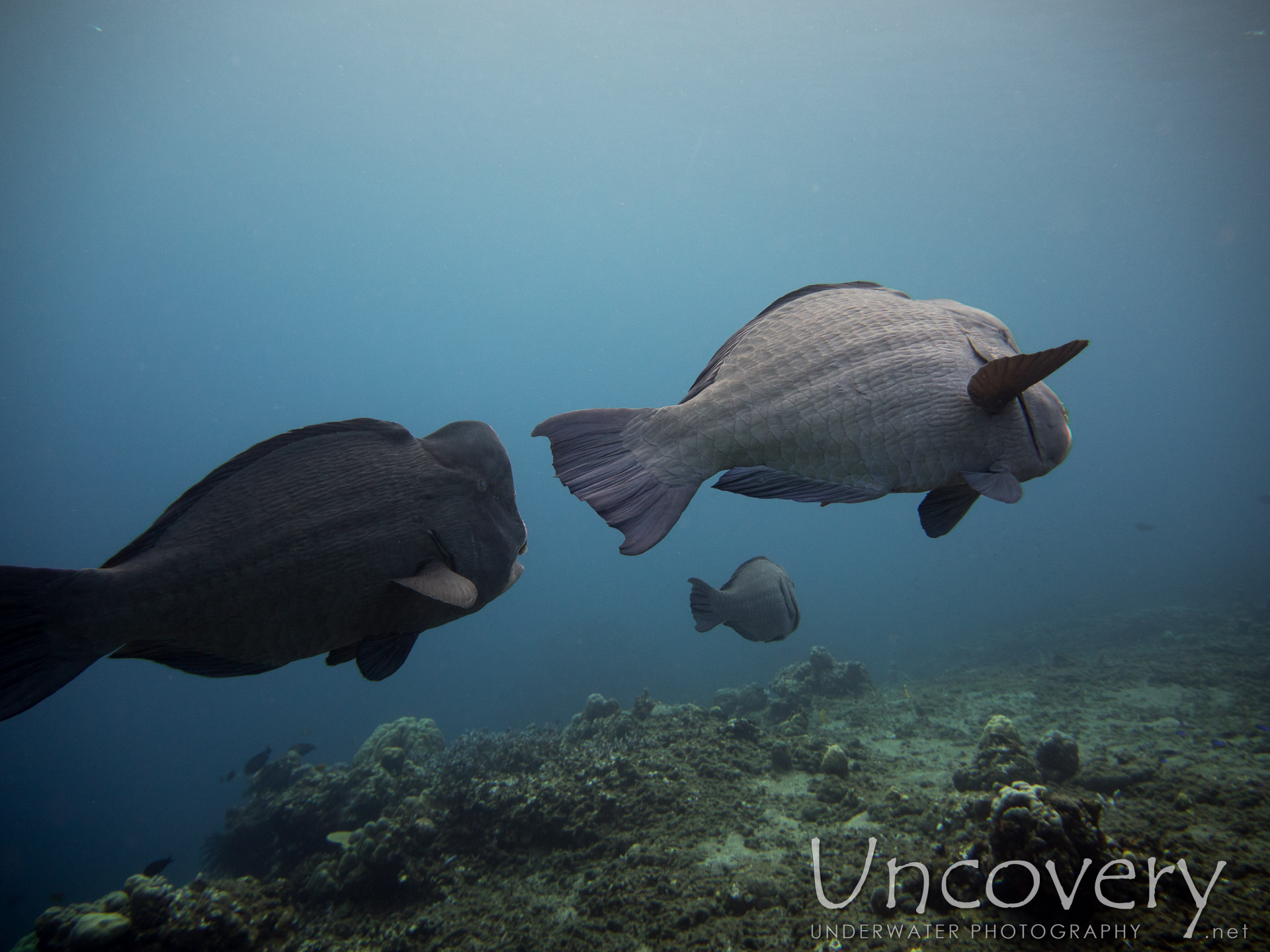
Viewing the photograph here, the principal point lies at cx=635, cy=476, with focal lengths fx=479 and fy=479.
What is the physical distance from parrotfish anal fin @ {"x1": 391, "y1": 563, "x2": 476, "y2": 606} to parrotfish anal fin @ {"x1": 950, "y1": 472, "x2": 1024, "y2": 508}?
4.53ft

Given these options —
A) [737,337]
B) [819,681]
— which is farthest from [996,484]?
[819,681]

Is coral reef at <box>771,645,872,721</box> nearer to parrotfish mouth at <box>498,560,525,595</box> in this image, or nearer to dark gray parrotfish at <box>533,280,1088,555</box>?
parrotfish mouth at <box>498,560,525,595</box>

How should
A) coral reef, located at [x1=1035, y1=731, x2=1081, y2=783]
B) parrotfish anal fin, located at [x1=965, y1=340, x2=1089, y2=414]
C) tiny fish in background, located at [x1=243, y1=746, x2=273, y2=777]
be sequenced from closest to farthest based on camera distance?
parrotfish anal fin, located at [x1=965, y1=340, x2=1089, y2=414] < coral reef, located at [x1=1035, y1=731, x2=1081, y2=783] < tiny fish in background, located at [x1=243, y1=746, x2=273, y2=777]

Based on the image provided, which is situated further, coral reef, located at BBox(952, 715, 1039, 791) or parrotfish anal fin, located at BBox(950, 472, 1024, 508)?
coral reef, located at BBox(952, 715, 1039, 791)

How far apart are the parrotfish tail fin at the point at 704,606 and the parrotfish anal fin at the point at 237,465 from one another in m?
3.17

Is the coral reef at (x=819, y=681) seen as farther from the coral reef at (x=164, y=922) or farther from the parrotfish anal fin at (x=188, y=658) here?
the parrotfish anal fin at (x=188, y=658)

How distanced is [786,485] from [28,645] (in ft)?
6.48

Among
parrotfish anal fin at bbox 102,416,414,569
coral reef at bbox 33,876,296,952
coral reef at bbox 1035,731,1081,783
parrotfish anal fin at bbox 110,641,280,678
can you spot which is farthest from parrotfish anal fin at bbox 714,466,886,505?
coral reef at bbox 1035,731,1081,783

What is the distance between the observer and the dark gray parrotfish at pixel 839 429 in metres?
1.26

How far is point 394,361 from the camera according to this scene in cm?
10275

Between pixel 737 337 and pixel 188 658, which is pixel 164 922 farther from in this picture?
pixel 737 337

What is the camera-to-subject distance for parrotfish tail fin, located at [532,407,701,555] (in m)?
1.28

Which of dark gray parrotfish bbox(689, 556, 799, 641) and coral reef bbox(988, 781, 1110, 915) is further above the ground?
dark gray parrotfish bbox(689, 556, 799, 641)

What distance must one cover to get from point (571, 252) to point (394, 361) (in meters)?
44.3
